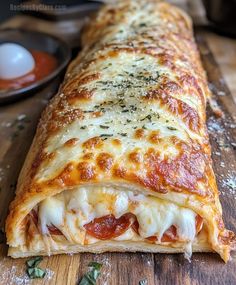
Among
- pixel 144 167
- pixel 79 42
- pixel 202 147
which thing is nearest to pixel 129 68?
pixel 202 147

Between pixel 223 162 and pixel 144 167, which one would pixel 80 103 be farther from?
pixel 223 162

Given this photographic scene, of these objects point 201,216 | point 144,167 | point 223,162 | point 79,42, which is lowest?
point 79,42

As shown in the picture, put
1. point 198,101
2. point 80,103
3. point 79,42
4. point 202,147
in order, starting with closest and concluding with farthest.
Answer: point 202,147 < point 80,103 < point 198,101 < point 79,42

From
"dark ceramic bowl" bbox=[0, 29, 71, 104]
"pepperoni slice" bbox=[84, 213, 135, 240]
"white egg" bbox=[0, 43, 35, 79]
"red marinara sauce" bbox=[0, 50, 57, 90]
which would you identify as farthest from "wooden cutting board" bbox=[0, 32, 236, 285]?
"white egg" bbox=[0, 43, 35, 79]

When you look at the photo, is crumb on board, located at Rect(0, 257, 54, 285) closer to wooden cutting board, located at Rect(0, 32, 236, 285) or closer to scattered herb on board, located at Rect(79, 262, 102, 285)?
wooden cutting board, located at Rect(0, 32, 236, 285)

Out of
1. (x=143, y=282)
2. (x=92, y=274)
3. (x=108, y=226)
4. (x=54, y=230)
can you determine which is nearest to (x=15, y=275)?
(x=54, y=230)

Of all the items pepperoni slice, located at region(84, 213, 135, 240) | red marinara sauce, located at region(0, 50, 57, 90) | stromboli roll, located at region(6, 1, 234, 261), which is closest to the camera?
stromboli roll, located at region(6, 1, 234, 261)

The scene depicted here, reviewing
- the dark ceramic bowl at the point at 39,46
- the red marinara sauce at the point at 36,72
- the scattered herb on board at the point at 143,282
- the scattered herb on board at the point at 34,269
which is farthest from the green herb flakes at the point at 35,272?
the red marinara sauce at the point at 36,72
